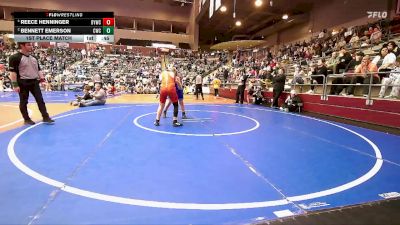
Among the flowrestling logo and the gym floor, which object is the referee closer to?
the gym floor

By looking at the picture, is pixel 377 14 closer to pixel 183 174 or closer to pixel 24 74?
pixel 183 174

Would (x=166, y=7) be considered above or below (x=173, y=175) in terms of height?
above

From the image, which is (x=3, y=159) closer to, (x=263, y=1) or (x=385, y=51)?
(x=385, y=51)

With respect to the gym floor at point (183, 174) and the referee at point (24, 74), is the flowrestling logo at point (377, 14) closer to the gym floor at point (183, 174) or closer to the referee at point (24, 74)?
the gym floor at point (183, 174)

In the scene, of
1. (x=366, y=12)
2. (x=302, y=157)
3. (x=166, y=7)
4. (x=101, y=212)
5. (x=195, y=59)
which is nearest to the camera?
(x=101, y=212)

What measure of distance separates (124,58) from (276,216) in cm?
3483

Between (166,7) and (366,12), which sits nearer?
(366,12)

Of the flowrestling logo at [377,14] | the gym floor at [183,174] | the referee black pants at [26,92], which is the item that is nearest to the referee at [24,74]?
the referee black pants at [26,92]

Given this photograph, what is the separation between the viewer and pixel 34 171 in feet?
11.7

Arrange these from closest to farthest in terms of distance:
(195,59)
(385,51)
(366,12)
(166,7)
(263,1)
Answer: (385,51) → (366,12) → (263,1) → (195,59) → (166,7)

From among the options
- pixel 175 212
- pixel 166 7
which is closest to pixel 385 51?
pixel 175 212

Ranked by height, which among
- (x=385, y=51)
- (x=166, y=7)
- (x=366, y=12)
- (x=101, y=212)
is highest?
(x=166, y=7)

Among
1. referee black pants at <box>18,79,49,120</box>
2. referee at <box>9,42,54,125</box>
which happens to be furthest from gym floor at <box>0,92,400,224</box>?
referee at <box>9,42,54,125</box>

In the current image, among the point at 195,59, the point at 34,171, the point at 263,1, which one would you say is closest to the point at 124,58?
the point at 195,59
